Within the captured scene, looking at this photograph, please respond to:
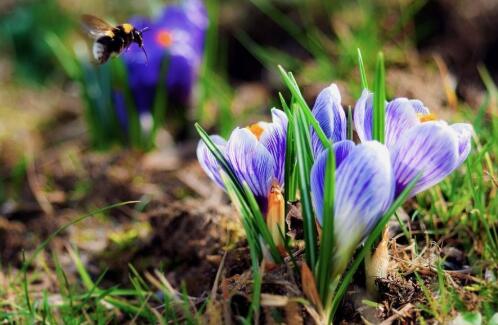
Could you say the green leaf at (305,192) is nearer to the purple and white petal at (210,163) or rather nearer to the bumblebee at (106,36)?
the purple and white petal at (210,163)

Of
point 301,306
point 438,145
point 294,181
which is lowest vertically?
point 301,306

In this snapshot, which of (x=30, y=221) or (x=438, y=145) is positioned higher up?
(x=438, y=145)

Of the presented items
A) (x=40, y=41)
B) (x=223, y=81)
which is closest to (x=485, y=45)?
(x=223, y=81)

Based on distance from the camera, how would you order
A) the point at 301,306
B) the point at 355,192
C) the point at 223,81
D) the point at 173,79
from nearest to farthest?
1. the point at 355,192
2. the point at 301,306
3. the point at 173,79
4. the point at 223,81

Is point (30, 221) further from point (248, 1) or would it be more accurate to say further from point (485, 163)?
point (248, 1)

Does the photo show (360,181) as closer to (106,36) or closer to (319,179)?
(319,179)
